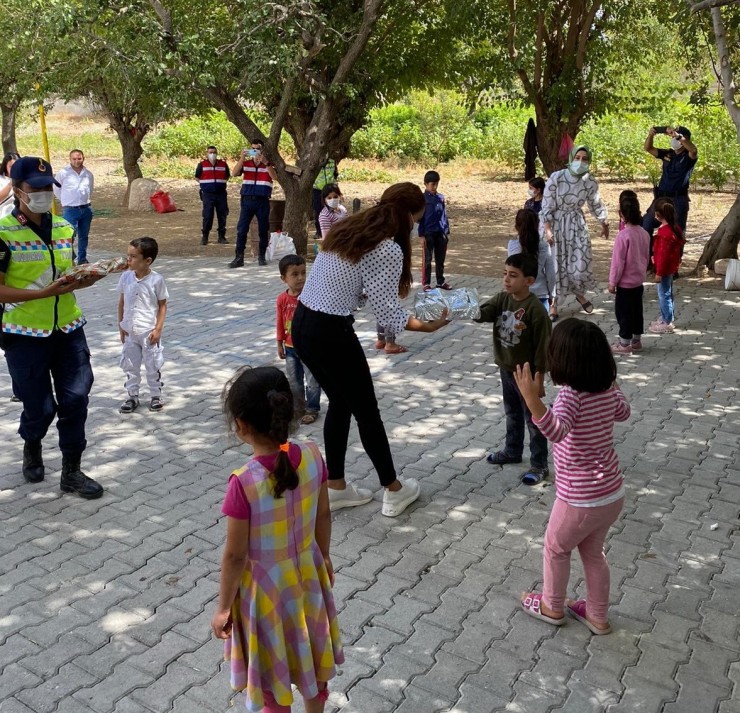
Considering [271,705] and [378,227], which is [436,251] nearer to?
[378,227]

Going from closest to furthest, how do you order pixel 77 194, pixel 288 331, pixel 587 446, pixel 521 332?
pixel 587 446, pixel 521 332, pixel 288 331, pixel 77 194

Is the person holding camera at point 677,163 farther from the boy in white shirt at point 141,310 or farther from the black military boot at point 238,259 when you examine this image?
the boy in white shirt at point 141,310

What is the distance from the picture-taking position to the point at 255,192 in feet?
41.6

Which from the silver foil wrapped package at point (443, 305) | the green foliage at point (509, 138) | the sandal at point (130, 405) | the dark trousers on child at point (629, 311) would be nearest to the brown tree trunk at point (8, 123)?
the green foliage at point (509, 138)

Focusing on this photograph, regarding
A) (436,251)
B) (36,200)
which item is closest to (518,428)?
(36,200)

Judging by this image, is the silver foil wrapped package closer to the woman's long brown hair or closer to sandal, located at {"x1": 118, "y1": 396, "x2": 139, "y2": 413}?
the woman's long brown hair

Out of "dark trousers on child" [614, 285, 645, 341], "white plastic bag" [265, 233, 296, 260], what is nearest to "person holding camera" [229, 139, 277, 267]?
"white plastic bag" [265, 233, 296, 260]

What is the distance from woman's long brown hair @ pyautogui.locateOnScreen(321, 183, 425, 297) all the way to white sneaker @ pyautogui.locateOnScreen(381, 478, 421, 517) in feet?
3.83

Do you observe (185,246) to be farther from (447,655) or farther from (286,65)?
(447,655)

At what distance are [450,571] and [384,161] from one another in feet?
85.1

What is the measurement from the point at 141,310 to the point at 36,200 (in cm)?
184

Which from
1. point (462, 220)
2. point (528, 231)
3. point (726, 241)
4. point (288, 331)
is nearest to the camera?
point (288, 331)

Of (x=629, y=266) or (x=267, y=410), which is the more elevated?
(x=267, y=410)

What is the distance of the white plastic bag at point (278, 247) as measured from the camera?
13.0 m
